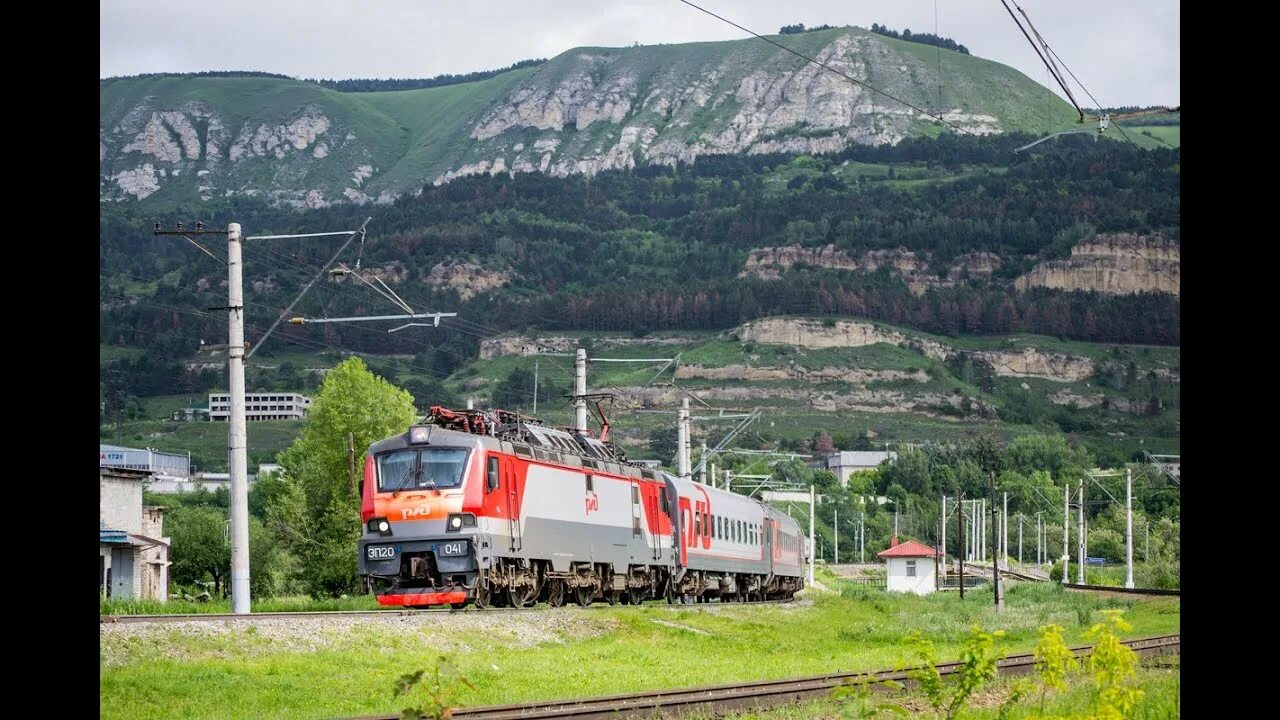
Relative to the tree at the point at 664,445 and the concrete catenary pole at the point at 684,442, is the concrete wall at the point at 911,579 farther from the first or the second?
the tree at the point at 664,445

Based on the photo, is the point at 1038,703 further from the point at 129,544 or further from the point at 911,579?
the point at 911,579

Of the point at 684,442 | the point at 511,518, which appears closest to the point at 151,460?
the point at 684,442

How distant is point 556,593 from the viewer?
3784 centimetres

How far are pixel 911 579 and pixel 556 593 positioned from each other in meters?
55.3

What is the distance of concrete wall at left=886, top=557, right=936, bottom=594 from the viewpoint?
3524 inches

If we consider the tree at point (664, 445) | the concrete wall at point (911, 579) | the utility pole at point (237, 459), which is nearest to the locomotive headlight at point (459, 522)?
the utility pole at point (237, 459)

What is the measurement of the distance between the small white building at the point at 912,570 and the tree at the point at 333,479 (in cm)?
2995

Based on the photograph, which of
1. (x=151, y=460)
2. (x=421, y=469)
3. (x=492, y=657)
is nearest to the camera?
(x=492, y=657)

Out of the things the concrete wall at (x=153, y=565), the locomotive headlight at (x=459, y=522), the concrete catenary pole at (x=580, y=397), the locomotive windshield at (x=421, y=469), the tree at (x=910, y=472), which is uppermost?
the concrete catenary pole at (x=580, y=397)

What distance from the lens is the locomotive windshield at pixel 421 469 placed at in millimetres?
32438

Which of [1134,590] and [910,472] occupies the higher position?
[1134,590]
